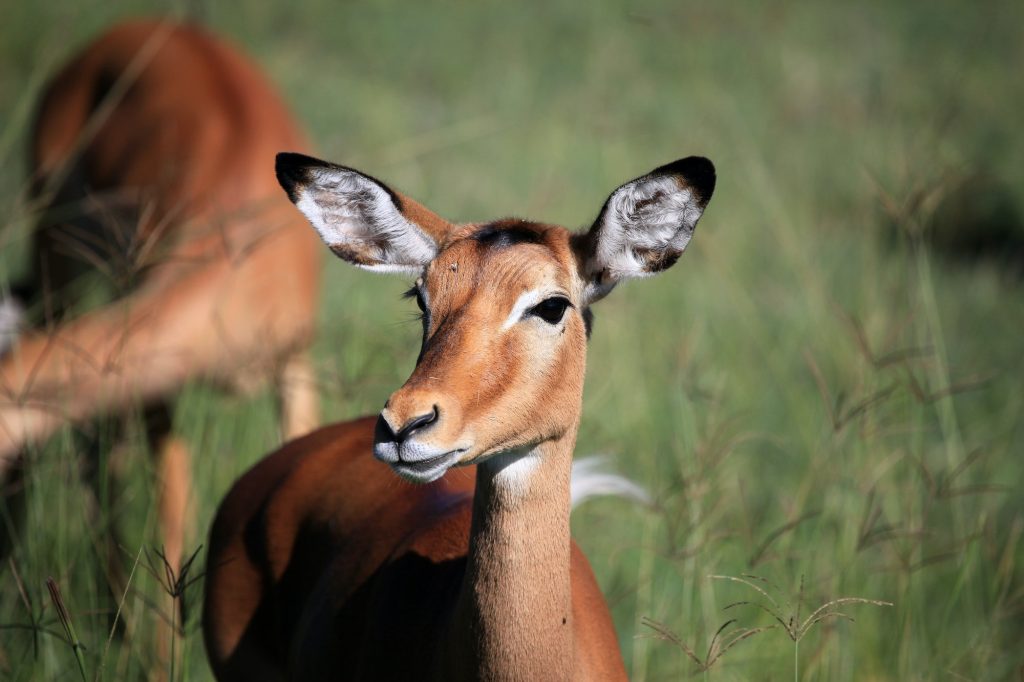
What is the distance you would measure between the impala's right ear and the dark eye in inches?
15.8

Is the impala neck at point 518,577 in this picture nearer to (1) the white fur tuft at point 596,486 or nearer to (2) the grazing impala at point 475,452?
(2) the grazing impala at point 475,452

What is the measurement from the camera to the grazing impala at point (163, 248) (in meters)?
4.24

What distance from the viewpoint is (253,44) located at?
36.7 feet

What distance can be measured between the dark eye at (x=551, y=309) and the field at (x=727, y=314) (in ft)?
2.44

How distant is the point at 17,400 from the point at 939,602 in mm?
3711

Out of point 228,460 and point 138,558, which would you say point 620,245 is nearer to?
point 138,558

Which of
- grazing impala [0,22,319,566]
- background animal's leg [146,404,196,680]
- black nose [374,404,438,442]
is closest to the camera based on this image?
black nose [374,404,438,442]

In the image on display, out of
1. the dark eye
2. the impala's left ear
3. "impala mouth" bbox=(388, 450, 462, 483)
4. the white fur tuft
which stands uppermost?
the impala's left ear

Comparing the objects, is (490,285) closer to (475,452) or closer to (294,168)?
(475,452)

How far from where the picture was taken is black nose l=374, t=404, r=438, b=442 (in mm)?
2245

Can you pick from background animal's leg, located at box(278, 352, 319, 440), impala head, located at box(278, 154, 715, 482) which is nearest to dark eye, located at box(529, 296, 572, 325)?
impala head, located at box(278, 154, 715, 482)

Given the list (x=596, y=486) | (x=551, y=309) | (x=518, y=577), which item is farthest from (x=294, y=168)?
(x=596, y=486)

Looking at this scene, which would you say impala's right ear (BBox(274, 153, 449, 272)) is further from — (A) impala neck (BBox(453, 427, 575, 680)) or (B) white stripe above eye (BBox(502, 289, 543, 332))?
(A) impala neck (BBox(453, 427, 575, 680))

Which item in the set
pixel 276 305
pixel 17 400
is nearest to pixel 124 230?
pixel 276 305
